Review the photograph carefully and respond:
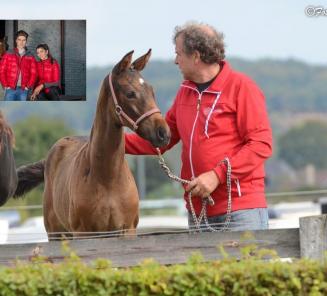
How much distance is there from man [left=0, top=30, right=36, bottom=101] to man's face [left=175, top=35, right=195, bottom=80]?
1.16m

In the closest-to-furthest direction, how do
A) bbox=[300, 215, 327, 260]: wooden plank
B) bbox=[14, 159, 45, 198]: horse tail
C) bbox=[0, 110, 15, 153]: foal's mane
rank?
1. bbox=[300, 215, 327, 260]: wooden plank
2. bbox=[0, 110, 15, 153]: foal's mane
3. bbox=[14, 159, 45, 198]: horse tail

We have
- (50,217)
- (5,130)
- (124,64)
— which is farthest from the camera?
→ (50,217)

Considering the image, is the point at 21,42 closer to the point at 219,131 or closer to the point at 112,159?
the point at 112,159

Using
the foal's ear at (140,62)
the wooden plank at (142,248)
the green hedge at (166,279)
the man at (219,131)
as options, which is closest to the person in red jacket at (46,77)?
the foal's ear at (140,62)

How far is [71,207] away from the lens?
8.48 meters

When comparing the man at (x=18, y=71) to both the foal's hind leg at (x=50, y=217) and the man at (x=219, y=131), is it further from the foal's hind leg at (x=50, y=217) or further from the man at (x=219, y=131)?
the foal's hind leg at (x=50, y=217)

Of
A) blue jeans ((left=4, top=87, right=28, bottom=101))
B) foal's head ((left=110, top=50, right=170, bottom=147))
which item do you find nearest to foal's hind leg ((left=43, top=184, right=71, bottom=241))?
foal's head ((left=110, top=50, right=170, bottom=147))

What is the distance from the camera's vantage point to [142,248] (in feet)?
20.3

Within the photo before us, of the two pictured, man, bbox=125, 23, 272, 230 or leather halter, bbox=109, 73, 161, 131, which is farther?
leather halter, bbox=109, 73, 161, 131

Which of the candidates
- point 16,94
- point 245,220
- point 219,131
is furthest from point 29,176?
point 245,220

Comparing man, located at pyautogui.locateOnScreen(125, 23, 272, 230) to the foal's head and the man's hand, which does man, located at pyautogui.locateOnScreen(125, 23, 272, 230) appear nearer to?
the man's hand

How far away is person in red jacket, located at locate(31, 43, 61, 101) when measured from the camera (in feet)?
25.6

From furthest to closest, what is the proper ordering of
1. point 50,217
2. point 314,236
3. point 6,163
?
point 50,217, point 6,163, point 314,236

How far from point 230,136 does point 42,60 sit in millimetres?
1539
